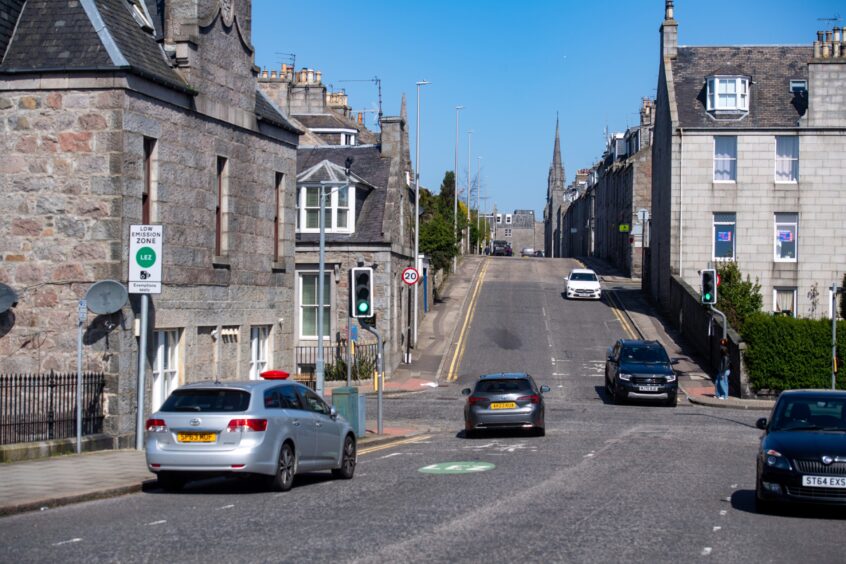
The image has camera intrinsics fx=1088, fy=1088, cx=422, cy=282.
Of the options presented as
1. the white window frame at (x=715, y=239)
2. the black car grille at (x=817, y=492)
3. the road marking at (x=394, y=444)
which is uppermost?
the white window frame at (x=715, y=239)

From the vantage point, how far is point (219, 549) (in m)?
10.4

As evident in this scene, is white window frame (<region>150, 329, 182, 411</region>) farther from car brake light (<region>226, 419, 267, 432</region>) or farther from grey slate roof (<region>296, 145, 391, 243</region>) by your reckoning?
grey slate roof (<region>296, 145, 391, 243</region>)

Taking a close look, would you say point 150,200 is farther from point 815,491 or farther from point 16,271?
point 815,491

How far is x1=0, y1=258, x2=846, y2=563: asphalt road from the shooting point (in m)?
10.4

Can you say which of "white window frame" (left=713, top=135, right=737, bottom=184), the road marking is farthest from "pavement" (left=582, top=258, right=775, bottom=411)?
the road marking

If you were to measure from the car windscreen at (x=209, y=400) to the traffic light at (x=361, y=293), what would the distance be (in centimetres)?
876

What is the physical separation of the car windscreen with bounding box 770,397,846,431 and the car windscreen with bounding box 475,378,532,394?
36.6 ft

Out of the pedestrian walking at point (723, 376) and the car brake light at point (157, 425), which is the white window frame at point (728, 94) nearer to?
the pedestrian walking at point (723, 376)

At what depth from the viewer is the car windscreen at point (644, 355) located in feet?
117

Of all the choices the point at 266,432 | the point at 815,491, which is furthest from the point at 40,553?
the point at 815,491

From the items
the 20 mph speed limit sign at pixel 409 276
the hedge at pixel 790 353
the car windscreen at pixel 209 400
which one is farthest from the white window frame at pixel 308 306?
the car windscreen at pixel 209 400

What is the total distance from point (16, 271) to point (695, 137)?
37.1 metres

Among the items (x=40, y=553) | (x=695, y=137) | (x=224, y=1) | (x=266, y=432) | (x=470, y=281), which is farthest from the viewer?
(x=470, y=281)

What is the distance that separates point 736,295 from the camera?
45.4 meters
